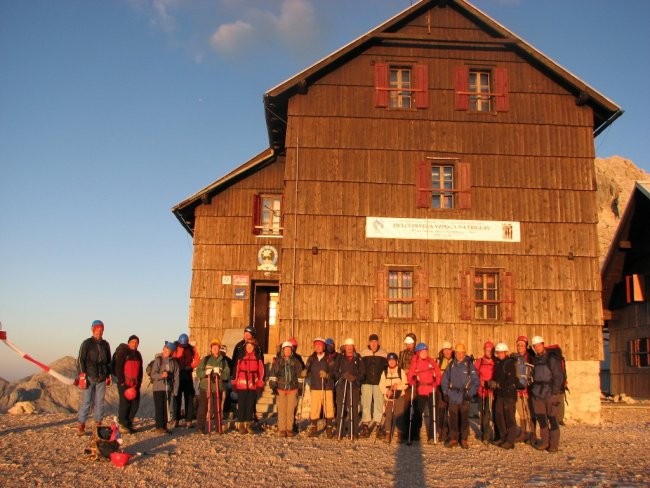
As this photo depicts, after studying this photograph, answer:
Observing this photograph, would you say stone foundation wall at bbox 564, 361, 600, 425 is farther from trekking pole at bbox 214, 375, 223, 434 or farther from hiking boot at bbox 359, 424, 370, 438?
trekking pole at bbox 214, 375, 223, 434

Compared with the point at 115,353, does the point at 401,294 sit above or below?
above

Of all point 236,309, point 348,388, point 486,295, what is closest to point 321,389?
point 348,388

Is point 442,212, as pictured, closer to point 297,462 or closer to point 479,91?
point 479,91

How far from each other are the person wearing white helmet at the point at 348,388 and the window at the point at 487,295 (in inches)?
191

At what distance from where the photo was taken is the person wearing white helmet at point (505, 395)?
11008 mm

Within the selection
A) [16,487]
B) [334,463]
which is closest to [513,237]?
[334,463]

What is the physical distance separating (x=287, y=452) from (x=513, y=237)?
28.7 ft

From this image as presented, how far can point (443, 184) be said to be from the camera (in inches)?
642

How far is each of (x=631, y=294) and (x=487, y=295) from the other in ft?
31.9

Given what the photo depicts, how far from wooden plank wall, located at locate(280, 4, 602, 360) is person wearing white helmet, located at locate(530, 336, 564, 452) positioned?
192 inches

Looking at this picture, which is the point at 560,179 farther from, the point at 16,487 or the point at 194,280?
the point at 16,487

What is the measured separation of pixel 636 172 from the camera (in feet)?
219

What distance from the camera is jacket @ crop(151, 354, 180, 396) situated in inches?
459

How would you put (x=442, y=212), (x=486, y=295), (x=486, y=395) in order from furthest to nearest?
(x=442, y=212) < (x=486, y=295) < (x=486, y=395)
